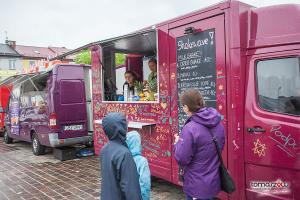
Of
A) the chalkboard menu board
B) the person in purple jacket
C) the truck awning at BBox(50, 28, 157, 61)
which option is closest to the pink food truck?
the chalkboard menu board

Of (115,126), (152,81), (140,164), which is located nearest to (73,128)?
(152,81)

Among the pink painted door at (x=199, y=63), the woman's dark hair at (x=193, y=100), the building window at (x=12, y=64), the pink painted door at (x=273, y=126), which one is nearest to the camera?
the woman's dark hair at (x=193, y=100)

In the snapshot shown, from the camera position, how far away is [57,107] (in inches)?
357

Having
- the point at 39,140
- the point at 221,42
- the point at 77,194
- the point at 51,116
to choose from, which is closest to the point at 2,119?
the point at 39,140

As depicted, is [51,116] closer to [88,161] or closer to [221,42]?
[88,161]

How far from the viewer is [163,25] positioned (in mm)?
5391

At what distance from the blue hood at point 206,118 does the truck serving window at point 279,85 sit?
1.14 m

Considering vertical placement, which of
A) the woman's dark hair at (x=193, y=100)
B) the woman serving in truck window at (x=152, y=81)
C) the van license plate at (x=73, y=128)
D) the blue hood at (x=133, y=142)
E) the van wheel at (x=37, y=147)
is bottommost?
the van wheel at (x=37, y=147)

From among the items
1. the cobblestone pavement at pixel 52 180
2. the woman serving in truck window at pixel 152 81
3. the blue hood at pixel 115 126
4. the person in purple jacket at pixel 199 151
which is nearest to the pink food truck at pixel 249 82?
the woman serving in truck window at pixel 152 81

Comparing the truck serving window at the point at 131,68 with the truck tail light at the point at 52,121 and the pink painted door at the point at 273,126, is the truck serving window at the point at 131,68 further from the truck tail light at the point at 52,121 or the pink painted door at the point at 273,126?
the truck tail light at the point at 52,121

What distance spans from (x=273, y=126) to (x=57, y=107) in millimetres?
6509

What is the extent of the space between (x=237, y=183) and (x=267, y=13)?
2173mm

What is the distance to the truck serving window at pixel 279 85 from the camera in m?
3.88

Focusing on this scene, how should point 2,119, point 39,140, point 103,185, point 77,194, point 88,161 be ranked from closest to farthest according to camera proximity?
point 103,185 → point 77,194 → point 88,161 → point 39,140 → point 2,119
